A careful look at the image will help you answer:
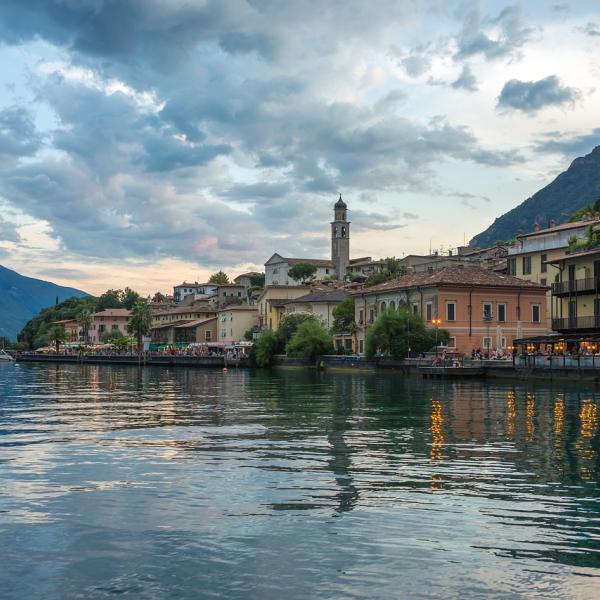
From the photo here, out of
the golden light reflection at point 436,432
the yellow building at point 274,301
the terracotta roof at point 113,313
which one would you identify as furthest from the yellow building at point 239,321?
the golden light reflection at point 436,432

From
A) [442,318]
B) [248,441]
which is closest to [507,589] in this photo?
[248,441]

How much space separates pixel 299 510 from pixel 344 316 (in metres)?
89.9

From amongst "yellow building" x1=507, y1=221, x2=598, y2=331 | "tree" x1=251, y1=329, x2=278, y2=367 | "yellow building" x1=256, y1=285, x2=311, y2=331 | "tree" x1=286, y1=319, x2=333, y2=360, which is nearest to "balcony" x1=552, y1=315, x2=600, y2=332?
"yellow building" x1=507, y1=221, x2=598, y2=331

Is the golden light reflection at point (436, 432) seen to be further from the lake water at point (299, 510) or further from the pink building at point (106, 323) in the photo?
the pink building at point (106, 323)

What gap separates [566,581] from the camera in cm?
1089

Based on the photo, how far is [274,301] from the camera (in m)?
127

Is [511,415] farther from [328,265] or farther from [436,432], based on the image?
[328,265]

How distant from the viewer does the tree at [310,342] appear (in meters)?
94.0

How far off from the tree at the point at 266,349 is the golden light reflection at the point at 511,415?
59988 millimetres

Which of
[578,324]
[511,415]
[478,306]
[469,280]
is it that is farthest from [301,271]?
[511,415]

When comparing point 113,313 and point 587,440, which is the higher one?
point 113,313

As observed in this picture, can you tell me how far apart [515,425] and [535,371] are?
103ft

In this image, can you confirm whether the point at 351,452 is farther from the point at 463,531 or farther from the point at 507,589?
the point at 507,589

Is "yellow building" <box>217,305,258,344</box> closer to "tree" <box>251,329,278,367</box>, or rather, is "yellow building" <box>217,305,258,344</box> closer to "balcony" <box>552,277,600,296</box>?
"tree" <box>251,329,278,367</box>
